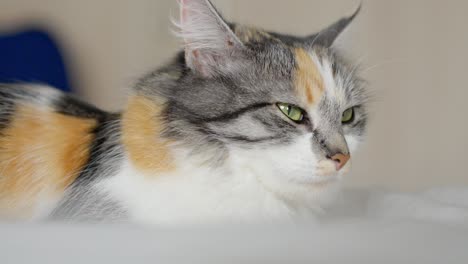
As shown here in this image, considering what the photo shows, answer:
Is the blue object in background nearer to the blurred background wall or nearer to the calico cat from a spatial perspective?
the blurred background wall

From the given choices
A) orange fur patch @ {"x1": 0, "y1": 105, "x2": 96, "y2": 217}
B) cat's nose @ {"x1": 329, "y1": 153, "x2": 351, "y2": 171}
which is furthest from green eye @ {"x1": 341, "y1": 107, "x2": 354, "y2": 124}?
orange fur patch @ {"x1": 0, "y1": 105, "x2": 96, "y2": 217}

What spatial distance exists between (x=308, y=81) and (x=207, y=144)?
7.0 inches

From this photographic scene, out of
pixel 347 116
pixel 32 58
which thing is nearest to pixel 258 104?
pixel 347 116

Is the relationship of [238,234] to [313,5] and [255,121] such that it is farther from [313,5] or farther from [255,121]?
[313,5]

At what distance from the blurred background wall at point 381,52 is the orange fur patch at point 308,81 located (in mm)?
816

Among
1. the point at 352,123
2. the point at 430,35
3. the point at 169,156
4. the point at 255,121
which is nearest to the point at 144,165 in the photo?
the point at 169,156

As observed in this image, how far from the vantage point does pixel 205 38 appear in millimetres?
798

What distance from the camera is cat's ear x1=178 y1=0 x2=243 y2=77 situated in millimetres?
782

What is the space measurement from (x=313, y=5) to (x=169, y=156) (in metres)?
1.38

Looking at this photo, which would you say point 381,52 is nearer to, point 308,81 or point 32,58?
point 308,81

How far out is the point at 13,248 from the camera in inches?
21.5

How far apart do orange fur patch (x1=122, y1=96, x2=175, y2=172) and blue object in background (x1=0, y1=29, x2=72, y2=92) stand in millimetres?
1376

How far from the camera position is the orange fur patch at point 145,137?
78 cm

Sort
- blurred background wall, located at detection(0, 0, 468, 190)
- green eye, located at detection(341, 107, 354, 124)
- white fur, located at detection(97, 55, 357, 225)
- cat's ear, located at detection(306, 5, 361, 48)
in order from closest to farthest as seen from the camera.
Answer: white fur, located at detection(97, 55, 357, 225) → green eye, located at detection(341, 107, 354, 124) → cat's ear, located at detection(306, 5, 361, 48) → blurred background wall, located at detection(0, 0, 468, 190)
